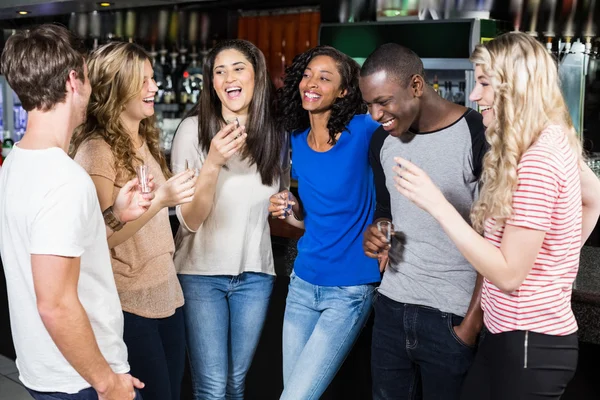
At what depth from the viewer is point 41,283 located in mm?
Answer: 1554

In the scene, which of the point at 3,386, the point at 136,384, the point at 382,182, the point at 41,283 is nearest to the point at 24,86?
the point at 41,283

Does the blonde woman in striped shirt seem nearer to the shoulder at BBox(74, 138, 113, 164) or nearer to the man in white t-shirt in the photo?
the man in white t-shirt

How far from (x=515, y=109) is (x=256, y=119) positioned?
1132 mm

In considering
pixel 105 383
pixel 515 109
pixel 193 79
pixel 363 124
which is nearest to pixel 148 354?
pixel 105 383

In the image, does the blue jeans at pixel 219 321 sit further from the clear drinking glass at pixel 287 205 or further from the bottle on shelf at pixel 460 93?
the bottle on shelf at pixel 460 93

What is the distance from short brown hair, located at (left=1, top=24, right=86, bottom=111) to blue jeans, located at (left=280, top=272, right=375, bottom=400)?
44.9 inches

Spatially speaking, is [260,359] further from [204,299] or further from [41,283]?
[41,283]

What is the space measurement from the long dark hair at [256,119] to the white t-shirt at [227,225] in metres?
0.03

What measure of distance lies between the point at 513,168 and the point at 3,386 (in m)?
3.51

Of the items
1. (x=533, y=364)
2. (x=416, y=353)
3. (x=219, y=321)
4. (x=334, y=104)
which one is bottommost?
(x=219, y=321)

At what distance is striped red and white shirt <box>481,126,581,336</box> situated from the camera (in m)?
1.65

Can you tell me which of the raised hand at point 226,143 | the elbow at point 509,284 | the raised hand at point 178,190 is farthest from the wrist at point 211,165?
the elbow at point 509,284

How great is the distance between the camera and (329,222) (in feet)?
7.97

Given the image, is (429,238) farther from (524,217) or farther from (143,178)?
(143,178)
